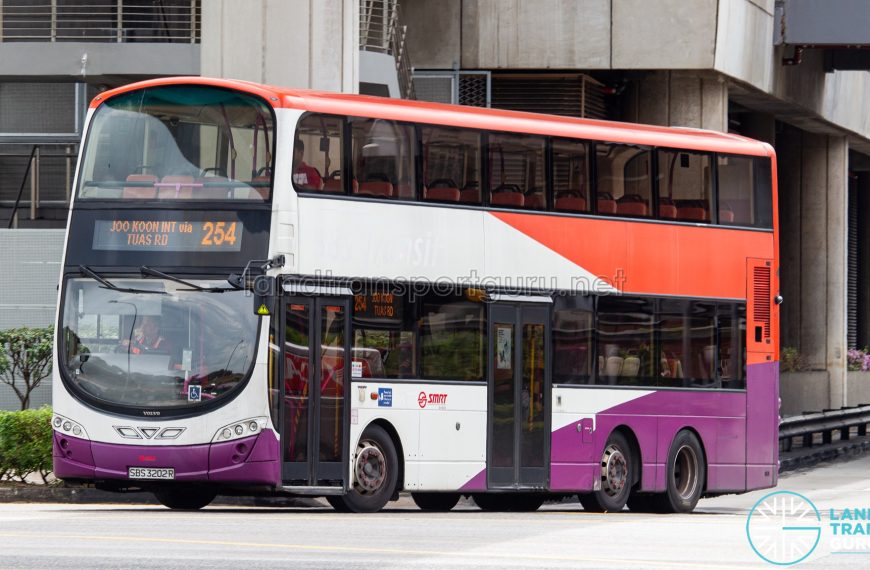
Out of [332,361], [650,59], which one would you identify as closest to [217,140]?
[332,361]

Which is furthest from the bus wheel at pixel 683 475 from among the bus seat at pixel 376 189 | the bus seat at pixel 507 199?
the bus seat at pixel 376 189

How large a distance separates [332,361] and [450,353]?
5.67 ft

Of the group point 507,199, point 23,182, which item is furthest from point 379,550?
point 23,182

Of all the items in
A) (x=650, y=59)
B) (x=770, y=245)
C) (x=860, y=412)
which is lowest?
(x=860, y=412)

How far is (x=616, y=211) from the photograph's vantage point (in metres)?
20.1

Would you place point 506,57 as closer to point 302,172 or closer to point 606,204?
point 606,204

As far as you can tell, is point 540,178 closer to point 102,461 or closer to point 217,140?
point 217,140

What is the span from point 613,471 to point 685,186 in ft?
11.9

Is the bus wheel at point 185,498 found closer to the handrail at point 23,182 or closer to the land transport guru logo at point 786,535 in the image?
the land transport guru logo at point 786,535

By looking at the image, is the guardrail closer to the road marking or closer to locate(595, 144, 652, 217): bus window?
locate(595, 144, 652, 217): bus window

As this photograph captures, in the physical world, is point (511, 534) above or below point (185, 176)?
below

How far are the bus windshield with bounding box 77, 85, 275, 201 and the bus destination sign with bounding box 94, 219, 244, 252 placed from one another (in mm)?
272

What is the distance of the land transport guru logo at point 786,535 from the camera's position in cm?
1257

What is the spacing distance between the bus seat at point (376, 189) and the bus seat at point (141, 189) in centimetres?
205
